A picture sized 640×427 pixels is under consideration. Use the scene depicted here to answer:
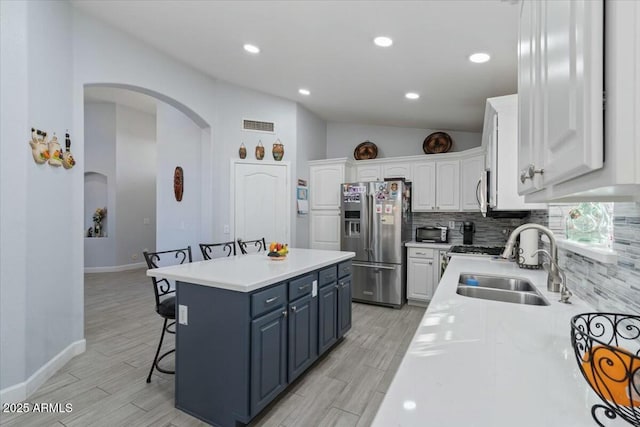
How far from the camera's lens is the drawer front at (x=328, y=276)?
8.83ft

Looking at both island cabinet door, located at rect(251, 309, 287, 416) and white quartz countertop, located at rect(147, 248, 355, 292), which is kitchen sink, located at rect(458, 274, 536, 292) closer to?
white quartz countertop, located at rect(147, 248, 355, 292)

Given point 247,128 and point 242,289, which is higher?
point 247,128

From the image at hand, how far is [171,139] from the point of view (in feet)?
17.3

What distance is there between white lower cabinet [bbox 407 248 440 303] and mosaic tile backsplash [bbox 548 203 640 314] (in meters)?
2.77

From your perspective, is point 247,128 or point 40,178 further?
point 247,128

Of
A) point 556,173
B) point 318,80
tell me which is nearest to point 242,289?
point 556,173

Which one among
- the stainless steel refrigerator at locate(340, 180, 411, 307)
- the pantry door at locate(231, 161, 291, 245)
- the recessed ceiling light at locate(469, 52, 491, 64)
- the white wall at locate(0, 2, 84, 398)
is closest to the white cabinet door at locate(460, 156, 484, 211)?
the stainless steel refrigerator at locate(340, 180, 411, 307)

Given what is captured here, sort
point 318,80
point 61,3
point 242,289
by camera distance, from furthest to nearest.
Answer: point 318,80 < point 61,3 < point 242,289

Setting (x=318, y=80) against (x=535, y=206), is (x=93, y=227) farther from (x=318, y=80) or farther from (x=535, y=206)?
(x=535, y=206)

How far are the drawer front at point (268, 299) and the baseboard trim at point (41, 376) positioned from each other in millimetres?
1857

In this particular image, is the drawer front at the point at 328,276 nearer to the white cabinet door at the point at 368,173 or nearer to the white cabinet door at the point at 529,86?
the white cabinet door at the point at 529,86

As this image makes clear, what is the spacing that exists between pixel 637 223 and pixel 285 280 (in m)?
1.80

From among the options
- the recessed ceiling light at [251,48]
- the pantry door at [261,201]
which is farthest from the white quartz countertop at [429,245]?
the recessed ceiling light at [251,48]

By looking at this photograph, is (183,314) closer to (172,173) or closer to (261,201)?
(261,201)
